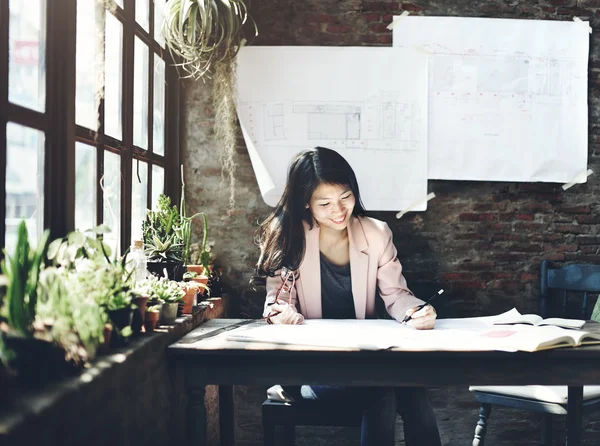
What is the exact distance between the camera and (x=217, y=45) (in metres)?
3.24

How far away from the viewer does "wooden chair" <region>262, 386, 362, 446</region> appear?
2.58 m

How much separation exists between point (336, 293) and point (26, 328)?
1805 mm

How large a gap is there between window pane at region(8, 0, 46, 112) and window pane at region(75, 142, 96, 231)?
31 centimetres

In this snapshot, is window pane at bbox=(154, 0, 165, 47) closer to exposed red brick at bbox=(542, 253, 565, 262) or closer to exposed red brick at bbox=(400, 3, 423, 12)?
exposed red brick at bbox=(400, 3, 423, 12)

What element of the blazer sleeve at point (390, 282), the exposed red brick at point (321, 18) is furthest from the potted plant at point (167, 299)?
the exposed red brick at point (321, 18)

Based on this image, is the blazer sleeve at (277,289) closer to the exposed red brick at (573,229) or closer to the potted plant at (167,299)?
the potted plant at (167,299)

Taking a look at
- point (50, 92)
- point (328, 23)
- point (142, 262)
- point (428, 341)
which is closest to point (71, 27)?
point (50, 92)

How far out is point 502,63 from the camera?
12.3 feet

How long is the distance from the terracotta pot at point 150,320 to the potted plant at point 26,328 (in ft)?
2.01

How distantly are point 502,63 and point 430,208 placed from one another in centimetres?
93

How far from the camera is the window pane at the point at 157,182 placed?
3350 millimetres

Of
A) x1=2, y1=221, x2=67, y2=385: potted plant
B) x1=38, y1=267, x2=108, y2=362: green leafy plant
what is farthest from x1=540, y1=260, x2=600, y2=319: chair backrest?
x1=2, y1=221, x2=67, y2=385: potted plant

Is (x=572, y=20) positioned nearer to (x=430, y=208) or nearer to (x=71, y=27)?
(x=430, y=208)

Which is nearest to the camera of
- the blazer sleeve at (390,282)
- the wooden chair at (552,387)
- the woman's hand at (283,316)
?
the woman's hand at (283,316)
